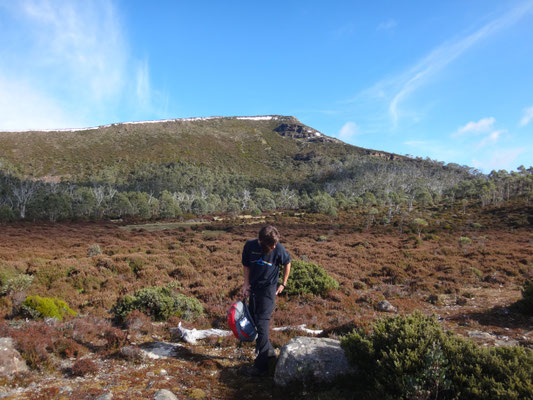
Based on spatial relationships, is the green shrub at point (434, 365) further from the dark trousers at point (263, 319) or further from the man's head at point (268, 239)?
the man's head at point (268, 239)

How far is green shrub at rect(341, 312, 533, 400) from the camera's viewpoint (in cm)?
278

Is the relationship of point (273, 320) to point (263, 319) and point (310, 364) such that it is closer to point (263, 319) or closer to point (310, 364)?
point (263, 319)

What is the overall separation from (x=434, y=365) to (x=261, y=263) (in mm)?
2412

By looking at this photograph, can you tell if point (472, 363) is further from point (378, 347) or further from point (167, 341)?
point (167, 341)

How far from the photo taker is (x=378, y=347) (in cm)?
373

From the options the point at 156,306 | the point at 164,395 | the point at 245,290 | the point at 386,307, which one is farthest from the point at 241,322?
the point at 386,307

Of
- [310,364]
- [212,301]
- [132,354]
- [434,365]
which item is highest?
[434,365]

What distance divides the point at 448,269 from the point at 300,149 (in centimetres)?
17363

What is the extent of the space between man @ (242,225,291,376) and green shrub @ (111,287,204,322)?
3191 mm

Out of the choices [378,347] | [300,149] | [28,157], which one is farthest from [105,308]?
[300,149]

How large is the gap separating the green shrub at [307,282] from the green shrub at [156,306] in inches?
132

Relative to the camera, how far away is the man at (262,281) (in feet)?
14.0

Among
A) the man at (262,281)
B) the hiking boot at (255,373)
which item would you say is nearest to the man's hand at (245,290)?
the man at (262,281)

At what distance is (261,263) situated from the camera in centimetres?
424
